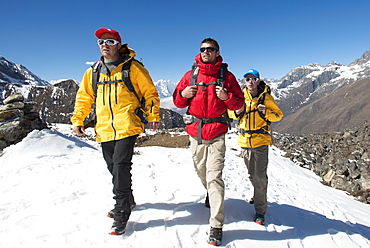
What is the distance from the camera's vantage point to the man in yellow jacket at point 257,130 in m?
5.12

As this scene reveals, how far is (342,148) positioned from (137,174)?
20.1 m

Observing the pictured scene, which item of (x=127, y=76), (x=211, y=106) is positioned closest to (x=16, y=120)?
(x=127, y=76)

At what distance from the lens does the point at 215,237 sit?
3.90m

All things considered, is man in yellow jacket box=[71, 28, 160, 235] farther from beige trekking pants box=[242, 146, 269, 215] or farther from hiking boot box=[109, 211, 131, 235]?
beige trekking pants box=[242, 146, 269, 215]

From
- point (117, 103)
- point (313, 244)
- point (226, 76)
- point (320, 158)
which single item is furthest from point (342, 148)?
point (117, 103)

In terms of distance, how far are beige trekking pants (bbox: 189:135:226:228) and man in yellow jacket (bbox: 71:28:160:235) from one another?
1.01 metres

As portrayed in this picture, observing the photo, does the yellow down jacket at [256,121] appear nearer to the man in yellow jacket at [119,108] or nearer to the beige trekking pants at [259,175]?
the beige trekking pants at [259,175]

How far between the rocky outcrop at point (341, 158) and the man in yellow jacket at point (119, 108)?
448 inches

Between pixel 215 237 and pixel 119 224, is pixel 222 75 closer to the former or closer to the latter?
pixel 215 237

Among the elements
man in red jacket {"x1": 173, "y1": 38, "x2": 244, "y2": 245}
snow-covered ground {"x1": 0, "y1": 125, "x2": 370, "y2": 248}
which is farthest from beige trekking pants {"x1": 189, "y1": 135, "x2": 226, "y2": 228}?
snow-covered ground {"x1": 0, "y1": 125, "x2": 370, "y2": 248}

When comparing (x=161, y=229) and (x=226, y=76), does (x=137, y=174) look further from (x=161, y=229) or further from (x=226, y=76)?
(x=226, y=76)

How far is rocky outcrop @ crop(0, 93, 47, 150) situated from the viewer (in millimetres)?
11836

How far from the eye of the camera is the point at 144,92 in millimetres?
4410

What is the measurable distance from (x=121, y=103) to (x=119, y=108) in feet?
0.32
